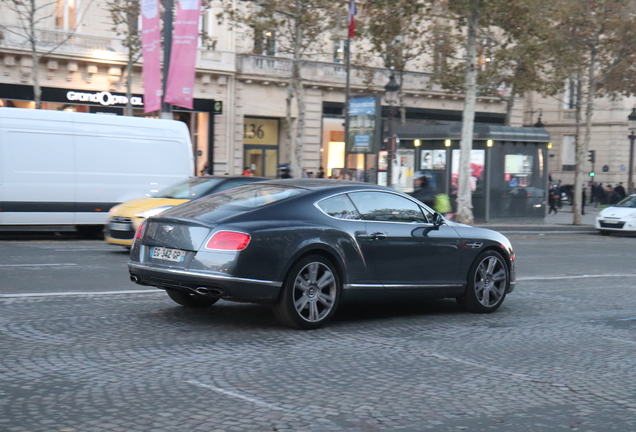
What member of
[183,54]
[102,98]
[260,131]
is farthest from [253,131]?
[183,54]

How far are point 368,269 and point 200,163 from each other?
1201 inches

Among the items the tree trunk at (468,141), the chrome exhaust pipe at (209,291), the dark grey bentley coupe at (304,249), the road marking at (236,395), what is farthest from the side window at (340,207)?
the tree trunk at (468,141)

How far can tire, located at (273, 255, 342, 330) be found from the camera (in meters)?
7.42

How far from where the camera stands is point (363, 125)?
2639 cm

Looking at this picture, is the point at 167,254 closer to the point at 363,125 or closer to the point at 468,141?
the point at 363,125

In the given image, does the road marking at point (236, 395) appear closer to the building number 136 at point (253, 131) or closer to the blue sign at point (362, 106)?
the blue sign at point (362, 106)

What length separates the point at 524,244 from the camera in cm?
2120

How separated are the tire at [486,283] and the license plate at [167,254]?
3.29 m

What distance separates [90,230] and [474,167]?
621 inches

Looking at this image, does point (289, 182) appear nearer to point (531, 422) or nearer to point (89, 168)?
point (531, 422)

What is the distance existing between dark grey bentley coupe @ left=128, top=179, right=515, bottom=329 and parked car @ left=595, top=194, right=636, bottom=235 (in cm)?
2066

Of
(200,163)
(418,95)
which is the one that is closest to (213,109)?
(200,163)

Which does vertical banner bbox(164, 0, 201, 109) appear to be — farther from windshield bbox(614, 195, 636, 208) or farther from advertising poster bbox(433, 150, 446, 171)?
windshield bbox(614, 195, 636, 208)

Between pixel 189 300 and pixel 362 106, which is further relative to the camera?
pixel 362 106
